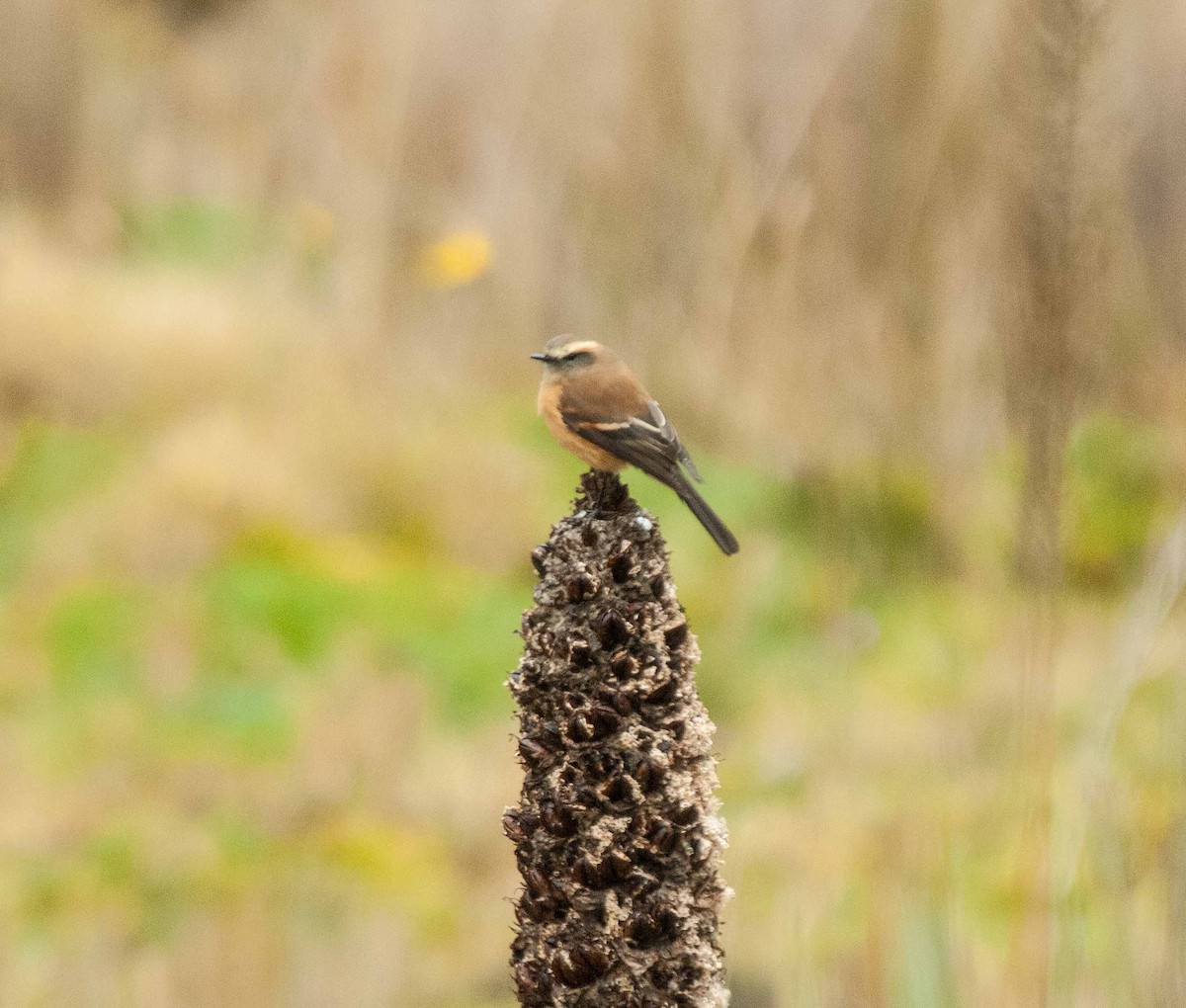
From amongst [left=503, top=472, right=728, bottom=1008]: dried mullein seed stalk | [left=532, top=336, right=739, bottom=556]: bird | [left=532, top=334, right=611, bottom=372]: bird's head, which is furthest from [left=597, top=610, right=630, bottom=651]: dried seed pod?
[left=532, top=334, right=611, bottom=372]: bird's head

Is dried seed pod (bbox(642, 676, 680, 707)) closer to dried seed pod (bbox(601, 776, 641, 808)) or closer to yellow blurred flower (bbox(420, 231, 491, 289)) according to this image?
dried seed pod (bbox(601, 776, 641, 808))

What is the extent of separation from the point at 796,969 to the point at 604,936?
2.97ft

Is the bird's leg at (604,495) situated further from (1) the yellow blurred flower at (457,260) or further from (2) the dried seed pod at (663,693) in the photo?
(1) the yellow blurred flower at (457,260)

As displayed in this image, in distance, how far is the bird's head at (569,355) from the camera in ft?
7.43

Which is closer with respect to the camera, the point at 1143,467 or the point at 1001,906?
the point at 1001,906

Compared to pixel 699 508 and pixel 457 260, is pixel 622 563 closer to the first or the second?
pixel 699 508

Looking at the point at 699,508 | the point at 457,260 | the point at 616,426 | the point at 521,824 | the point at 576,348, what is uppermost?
the point at 457,260

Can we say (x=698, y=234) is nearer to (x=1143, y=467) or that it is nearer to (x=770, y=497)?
(x=770, y=497)

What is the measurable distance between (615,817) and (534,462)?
6.26 meters

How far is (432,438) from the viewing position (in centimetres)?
727

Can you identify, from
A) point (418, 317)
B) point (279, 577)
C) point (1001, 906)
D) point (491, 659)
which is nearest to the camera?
point (1001, 906)

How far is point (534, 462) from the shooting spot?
7.36 metres

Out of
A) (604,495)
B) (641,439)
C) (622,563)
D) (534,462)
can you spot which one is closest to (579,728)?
(622,563)

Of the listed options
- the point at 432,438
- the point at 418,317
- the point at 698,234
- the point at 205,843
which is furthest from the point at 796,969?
the point at 418,317
